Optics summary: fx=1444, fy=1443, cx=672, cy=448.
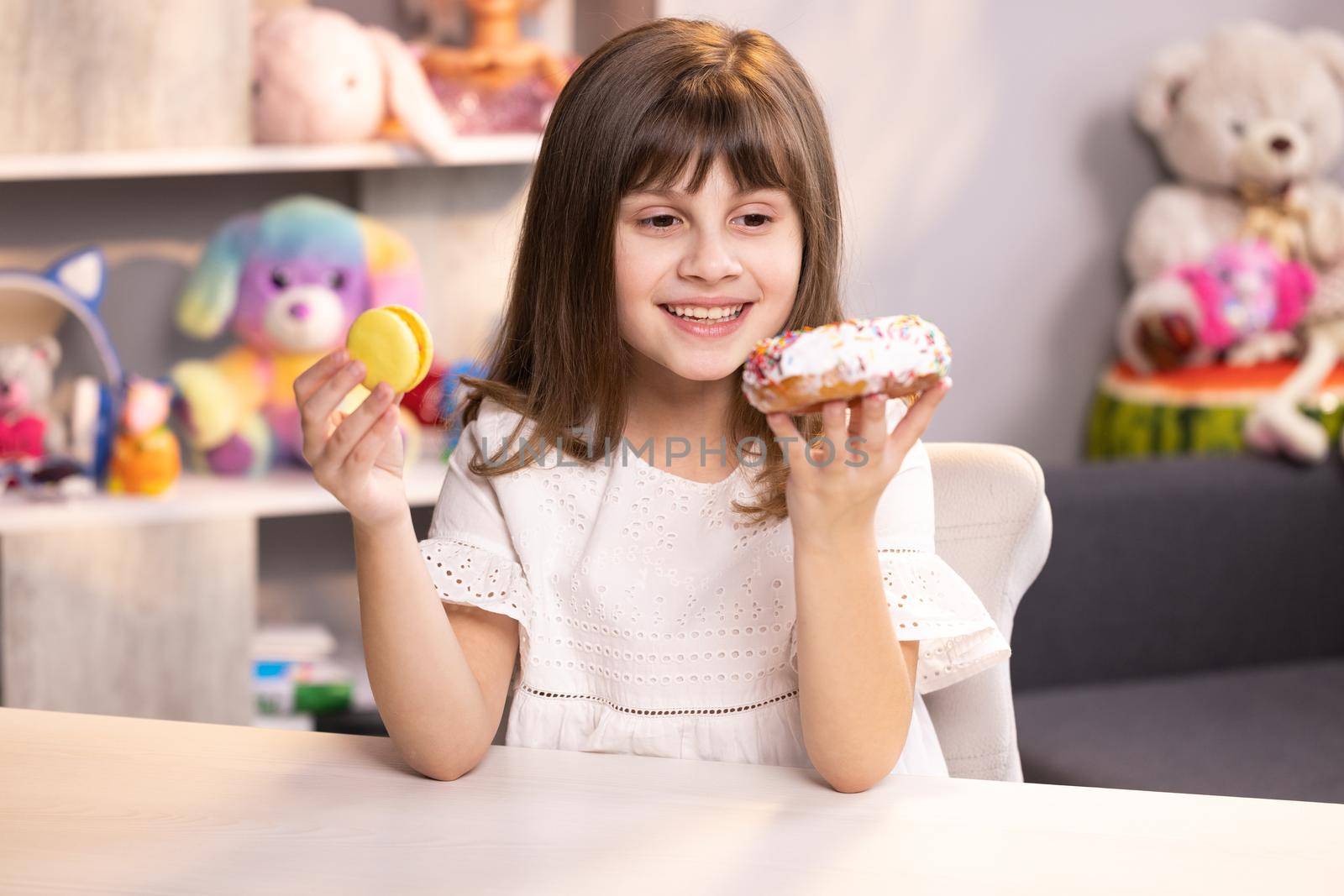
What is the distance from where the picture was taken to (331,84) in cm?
216

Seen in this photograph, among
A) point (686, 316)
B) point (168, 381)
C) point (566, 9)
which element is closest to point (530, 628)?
point (686, 316)

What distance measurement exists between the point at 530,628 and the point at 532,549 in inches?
2.7

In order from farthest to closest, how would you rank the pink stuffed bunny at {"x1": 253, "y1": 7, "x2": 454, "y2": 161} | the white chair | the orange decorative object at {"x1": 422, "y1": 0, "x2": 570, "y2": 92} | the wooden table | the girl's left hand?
the orange decorative object at {"x1": 422, "y1": 0, "x2": 570, "y2": 92} → the pink stuffed bunny at {"x1": 253, "y1": 7, "x2": 454, "y2": 161} → the white chair → the girl's left hand → the wooden table

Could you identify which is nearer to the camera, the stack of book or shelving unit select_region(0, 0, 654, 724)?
shelving unit select_region(0, 0, 654, 724)

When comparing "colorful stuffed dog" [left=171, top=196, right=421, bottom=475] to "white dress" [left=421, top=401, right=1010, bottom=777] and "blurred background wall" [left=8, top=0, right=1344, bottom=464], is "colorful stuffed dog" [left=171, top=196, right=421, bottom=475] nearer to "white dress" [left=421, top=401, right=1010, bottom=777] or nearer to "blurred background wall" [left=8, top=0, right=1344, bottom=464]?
"blurred background wall" [left=8, top=0, right=1344, bottom=464]

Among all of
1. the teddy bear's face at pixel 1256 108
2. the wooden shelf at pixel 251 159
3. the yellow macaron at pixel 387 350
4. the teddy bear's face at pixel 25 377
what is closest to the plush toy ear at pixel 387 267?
the wooden shelf at pixel 251 159

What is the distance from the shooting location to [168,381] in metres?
2.22

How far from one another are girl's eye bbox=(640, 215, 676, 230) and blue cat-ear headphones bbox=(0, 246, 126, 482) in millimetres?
1256

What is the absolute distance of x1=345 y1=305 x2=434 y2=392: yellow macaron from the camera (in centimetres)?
97

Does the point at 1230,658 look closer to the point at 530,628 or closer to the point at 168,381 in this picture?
the point at 530,628

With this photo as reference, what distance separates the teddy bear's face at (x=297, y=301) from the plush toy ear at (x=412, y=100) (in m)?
0.22

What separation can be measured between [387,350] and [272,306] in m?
1.28

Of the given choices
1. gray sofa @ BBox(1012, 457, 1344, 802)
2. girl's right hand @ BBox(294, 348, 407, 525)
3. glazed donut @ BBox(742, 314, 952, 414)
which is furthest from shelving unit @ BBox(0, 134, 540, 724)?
glazed donut @ BBox(742, 314, 952, 414)

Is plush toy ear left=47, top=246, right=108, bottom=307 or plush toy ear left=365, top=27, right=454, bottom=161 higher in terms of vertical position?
plush toy ear left=365, top=27, right=454, bottom=161
